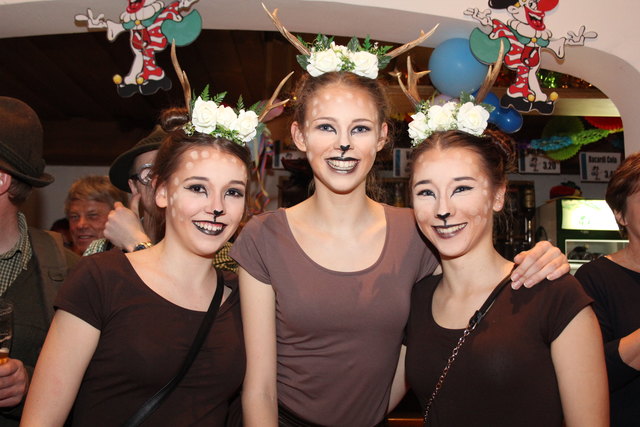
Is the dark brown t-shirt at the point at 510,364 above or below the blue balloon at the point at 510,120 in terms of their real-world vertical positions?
below

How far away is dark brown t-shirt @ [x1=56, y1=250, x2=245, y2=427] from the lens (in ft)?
5.63

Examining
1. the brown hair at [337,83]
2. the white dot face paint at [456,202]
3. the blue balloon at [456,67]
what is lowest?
the white dot face paint at [456,202]

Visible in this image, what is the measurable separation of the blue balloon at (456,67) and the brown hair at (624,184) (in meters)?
1.16

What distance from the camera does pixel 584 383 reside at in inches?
66.2

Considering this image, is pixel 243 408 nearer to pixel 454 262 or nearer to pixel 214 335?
pixel 214 335

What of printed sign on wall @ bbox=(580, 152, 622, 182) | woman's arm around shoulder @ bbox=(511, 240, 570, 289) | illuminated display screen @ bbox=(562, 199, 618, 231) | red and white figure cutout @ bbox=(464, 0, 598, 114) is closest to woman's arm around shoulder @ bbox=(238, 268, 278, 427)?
woman's arm around shoulder @ bbox=(511, 240, 570, 289)

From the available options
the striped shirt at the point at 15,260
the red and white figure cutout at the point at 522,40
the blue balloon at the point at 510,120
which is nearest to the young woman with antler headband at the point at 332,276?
the striped shirt at the point at 15,260

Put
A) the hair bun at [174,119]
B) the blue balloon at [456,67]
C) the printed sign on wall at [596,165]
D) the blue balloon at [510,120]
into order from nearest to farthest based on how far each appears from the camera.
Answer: the hair bun at [174,119], the blue balloon at [456,67], the blue balloon at [510,120], the printed sign on wall at [596,165]

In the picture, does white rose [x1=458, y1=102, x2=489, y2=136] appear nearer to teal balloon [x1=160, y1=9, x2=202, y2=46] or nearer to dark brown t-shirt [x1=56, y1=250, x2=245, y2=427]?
dark brown t-shirt [x1=56, y1=250, x2=245, y2=427]

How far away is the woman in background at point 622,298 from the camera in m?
2.05

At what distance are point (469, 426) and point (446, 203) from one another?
67 centimetres

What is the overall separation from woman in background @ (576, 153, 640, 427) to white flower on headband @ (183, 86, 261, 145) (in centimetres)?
139

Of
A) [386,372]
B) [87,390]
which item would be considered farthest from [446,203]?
[87,390]

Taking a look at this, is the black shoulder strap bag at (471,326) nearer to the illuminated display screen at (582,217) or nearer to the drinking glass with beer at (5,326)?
the drinking glass with beer at (5,326)
